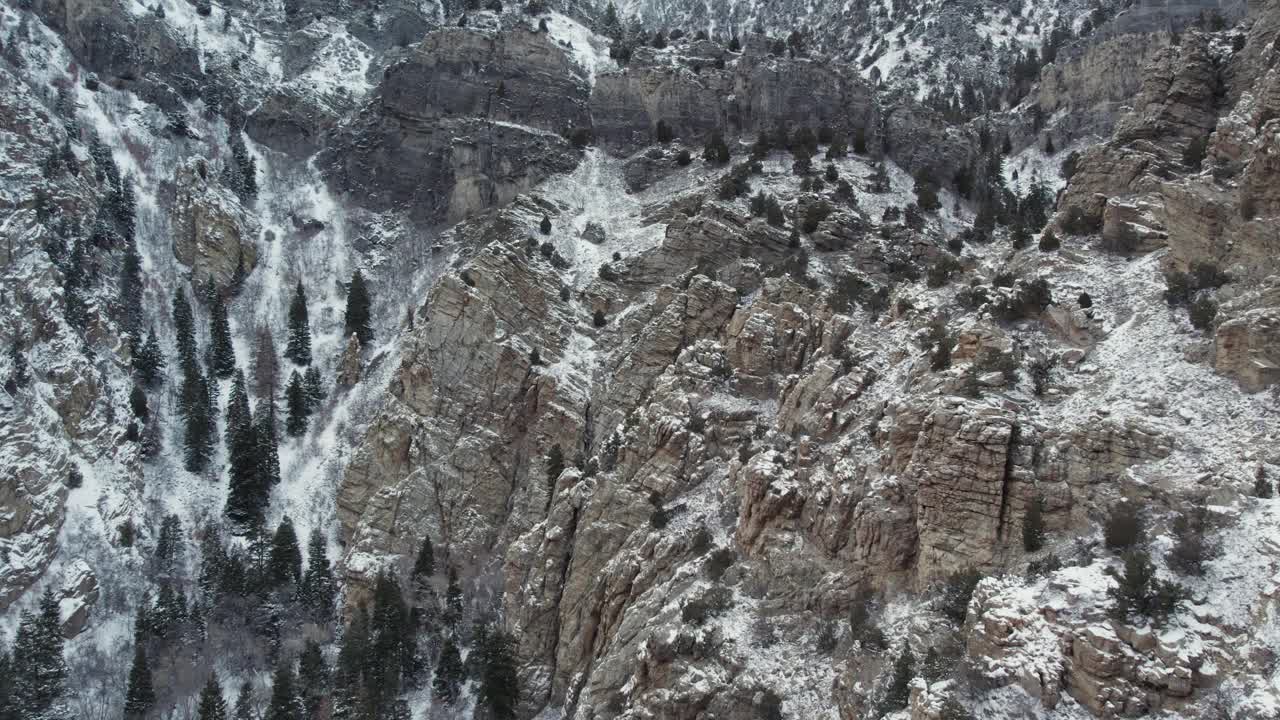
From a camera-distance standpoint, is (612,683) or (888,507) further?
(612,683)

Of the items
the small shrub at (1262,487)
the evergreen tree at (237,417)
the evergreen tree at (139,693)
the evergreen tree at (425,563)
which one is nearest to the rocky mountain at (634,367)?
A: the small shrub at (1262,487)

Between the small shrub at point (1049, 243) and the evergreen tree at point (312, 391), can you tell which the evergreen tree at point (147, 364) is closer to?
the evergreen tree at point (312, 391)

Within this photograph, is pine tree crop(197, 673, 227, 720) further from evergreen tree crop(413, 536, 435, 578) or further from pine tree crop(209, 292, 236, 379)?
pine tree crop(209, 292, 236, 379)

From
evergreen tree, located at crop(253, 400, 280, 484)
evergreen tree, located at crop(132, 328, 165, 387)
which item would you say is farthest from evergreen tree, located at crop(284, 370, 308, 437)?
evergreen tree, located at crop(132, 328, 165, 387)

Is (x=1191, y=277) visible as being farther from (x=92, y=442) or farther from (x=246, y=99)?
(x=246, y=99)

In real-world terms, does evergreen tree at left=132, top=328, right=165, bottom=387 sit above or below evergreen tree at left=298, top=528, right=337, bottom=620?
above

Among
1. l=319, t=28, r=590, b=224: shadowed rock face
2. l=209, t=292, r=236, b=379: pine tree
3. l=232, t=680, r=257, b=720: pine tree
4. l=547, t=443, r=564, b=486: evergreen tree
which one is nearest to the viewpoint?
l=232, t=680, r=257, b=720: pine tree

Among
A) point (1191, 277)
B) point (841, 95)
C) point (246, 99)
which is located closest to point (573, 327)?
point (841, 95)
